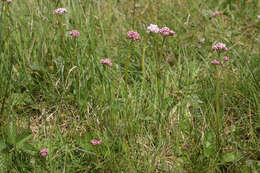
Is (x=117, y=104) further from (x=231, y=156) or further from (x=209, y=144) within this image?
(x=231, y=156)

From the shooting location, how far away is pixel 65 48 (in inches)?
86.3

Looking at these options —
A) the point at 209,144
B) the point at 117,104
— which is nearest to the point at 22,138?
the point at 117,104

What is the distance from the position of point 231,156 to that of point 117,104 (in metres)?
0.68

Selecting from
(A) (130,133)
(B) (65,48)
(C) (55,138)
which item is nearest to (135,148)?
(A) (130,133)

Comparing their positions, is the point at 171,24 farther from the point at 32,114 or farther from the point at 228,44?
the point at 32,114

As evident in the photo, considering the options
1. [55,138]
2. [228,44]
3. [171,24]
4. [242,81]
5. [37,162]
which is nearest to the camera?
[37,162]

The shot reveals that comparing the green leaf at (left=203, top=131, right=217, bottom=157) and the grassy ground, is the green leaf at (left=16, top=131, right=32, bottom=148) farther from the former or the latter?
the green leaf at (left=203, top=131, right=217, bottom=157)

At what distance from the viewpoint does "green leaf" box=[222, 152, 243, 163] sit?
5.17ft

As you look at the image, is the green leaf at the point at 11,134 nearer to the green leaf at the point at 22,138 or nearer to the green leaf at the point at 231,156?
the green leaf at the point at 22,138

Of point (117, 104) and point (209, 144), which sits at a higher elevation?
point (117, 104)

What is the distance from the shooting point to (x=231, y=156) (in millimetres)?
1581

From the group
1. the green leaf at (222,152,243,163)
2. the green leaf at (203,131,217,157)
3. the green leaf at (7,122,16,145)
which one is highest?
the green leaf at (7,122,16,145)

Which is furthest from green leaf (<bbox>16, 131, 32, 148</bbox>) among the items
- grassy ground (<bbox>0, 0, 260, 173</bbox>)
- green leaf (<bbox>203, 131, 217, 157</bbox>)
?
green leaf (<bbox>203, 131, 217, 157</bbox>)

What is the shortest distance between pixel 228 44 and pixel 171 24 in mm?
567
